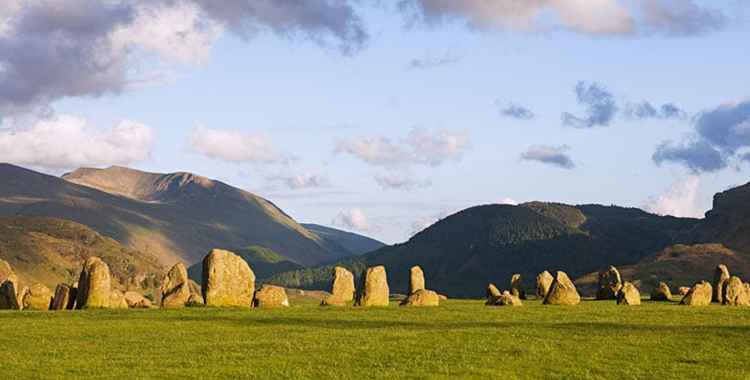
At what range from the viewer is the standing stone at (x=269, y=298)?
59875 millimetres

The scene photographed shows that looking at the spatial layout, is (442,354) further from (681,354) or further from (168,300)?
(168,300)

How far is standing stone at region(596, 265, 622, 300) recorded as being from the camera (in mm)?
78731

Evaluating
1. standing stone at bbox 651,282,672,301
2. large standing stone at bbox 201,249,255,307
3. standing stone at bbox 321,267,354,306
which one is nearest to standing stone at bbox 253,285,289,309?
large standing stone at bbox 201,249,255,307

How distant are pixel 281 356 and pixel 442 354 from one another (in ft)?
16.7

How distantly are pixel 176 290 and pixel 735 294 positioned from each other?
126 ft

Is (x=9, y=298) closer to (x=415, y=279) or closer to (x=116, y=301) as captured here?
(x=116, y=301)

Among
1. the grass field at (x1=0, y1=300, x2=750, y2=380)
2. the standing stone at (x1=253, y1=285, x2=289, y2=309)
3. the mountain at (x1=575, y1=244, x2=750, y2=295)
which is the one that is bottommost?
the grass field at (x1=0, y1=300, x2=750, y2=380)

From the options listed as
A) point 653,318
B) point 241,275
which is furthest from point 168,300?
point 653,318

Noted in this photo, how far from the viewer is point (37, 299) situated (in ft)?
206

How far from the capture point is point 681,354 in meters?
30.5

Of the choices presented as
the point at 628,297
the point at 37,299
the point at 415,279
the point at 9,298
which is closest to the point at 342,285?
the point at 415,279

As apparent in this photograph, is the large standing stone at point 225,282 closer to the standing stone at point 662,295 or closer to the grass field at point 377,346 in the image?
the grass field at point 377,346

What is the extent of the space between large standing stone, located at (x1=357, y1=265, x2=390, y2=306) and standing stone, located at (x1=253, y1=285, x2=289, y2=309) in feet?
16.7

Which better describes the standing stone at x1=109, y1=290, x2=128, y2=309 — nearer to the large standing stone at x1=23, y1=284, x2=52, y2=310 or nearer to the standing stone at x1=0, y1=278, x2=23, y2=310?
the large standing stone at x1=23, y1=284, x2=52, y2=310
